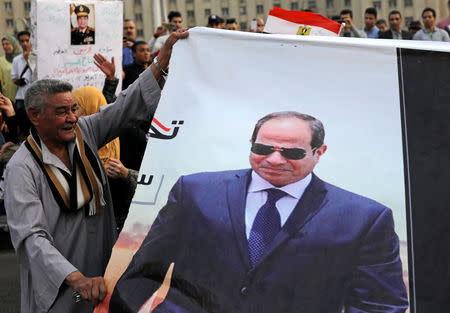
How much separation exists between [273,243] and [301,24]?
8.40 ft

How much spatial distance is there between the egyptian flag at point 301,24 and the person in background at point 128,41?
5.30m

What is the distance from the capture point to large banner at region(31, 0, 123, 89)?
872 cm

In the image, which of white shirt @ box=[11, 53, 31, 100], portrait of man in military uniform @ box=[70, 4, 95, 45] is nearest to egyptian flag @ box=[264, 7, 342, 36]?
portrait of man in military uniform @ box=[70, 4, 95, 45]

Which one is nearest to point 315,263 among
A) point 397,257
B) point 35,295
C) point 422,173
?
point 397,257

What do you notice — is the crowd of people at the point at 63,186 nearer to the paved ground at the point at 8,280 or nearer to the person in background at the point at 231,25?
the paved ground at the point at 8,280

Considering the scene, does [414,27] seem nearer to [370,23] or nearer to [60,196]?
[370,23]

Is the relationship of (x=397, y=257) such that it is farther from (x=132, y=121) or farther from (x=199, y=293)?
(x=132, y=121)

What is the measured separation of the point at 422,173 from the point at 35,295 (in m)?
1.64

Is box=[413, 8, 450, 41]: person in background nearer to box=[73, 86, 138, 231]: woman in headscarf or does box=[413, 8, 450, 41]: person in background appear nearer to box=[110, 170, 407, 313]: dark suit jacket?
box=[73, 86, 138, 231]: woman in headscarf

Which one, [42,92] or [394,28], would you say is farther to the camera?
[394,28]

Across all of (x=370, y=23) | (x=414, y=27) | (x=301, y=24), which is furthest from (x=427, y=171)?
(x=414, y=27)

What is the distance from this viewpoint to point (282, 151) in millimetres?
3029

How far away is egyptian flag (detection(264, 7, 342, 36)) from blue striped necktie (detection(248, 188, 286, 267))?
2283 mm

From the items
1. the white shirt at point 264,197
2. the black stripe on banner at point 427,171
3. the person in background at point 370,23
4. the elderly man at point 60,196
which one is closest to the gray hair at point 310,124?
the white shirt at point 264,197
